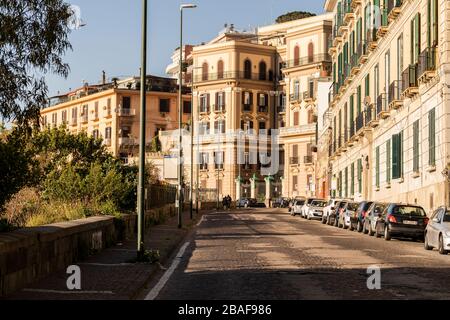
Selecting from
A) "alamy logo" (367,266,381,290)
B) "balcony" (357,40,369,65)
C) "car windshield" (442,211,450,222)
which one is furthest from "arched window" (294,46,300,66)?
"alamy logo" (367,266,381,290)

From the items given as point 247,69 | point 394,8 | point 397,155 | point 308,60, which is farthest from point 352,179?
point 247,69

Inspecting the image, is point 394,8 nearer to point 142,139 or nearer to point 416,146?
point 416,146

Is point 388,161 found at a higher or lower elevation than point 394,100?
lower

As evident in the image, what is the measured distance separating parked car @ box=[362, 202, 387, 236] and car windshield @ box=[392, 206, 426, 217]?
89.0 inches

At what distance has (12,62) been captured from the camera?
16.0 meters

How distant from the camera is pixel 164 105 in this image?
12281 cm

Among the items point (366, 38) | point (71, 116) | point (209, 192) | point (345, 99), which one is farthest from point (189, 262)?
point (71, 116)

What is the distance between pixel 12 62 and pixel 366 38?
1620 inches

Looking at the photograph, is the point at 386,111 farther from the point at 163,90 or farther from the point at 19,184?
the point at 163,90

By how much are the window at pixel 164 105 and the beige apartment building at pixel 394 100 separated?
54.6 meters

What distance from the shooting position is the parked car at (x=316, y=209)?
60656 mm

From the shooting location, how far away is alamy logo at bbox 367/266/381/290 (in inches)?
Answer: 577

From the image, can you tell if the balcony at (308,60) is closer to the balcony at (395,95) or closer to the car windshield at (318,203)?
the car windshield at (318,203)

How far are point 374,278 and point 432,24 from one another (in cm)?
2216
